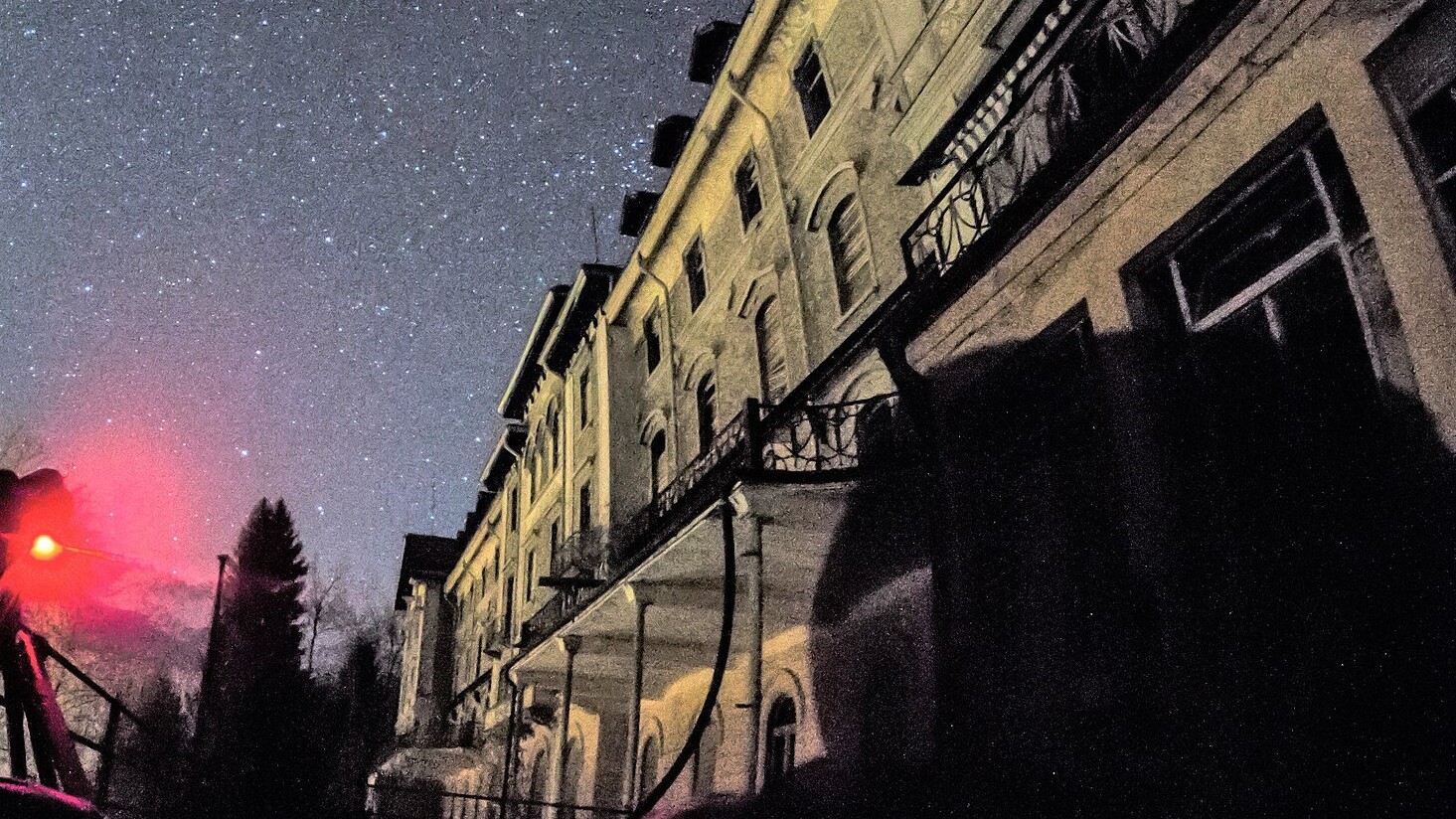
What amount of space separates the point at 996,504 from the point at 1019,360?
1.15 metres

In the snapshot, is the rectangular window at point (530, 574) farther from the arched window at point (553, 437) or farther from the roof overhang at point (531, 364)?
the roof overhang at point (531, 364)

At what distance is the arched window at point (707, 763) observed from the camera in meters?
12.5

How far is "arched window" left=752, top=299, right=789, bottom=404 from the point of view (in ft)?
42.3

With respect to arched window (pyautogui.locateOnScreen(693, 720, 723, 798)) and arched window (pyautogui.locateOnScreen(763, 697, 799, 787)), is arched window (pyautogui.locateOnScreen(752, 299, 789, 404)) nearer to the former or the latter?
arched window (pyautogui.locateOnScreen(763, 697, 799, 787))

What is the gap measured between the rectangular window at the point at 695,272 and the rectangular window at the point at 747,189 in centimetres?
181

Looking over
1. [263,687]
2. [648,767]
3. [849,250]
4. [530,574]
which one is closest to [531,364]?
[530,574]

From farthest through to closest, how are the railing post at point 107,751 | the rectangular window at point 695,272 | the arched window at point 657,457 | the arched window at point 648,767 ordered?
the arched window at point 657,457
the rectangular window at point 695,272
the arched window at point 648,767
the railing post at point 107,751

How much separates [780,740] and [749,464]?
4.95 m

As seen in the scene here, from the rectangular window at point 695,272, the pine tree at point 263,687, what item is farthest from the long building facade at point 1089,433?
the pine tree at point 263,687

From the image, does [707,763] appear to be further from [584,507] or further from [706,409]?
[584,507]

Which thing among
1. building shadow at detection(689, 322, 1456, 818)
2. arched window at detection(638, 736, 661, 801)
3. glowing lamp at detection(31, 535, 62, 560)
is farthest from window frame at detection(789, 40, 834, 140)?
arched window at detection(638, 736, 661, 801)

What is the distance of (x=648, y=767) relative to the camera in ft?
49.9

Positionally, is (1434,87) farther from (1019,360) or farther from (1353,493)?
(1019,360)

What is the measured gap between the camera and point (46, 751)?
17.5ft
